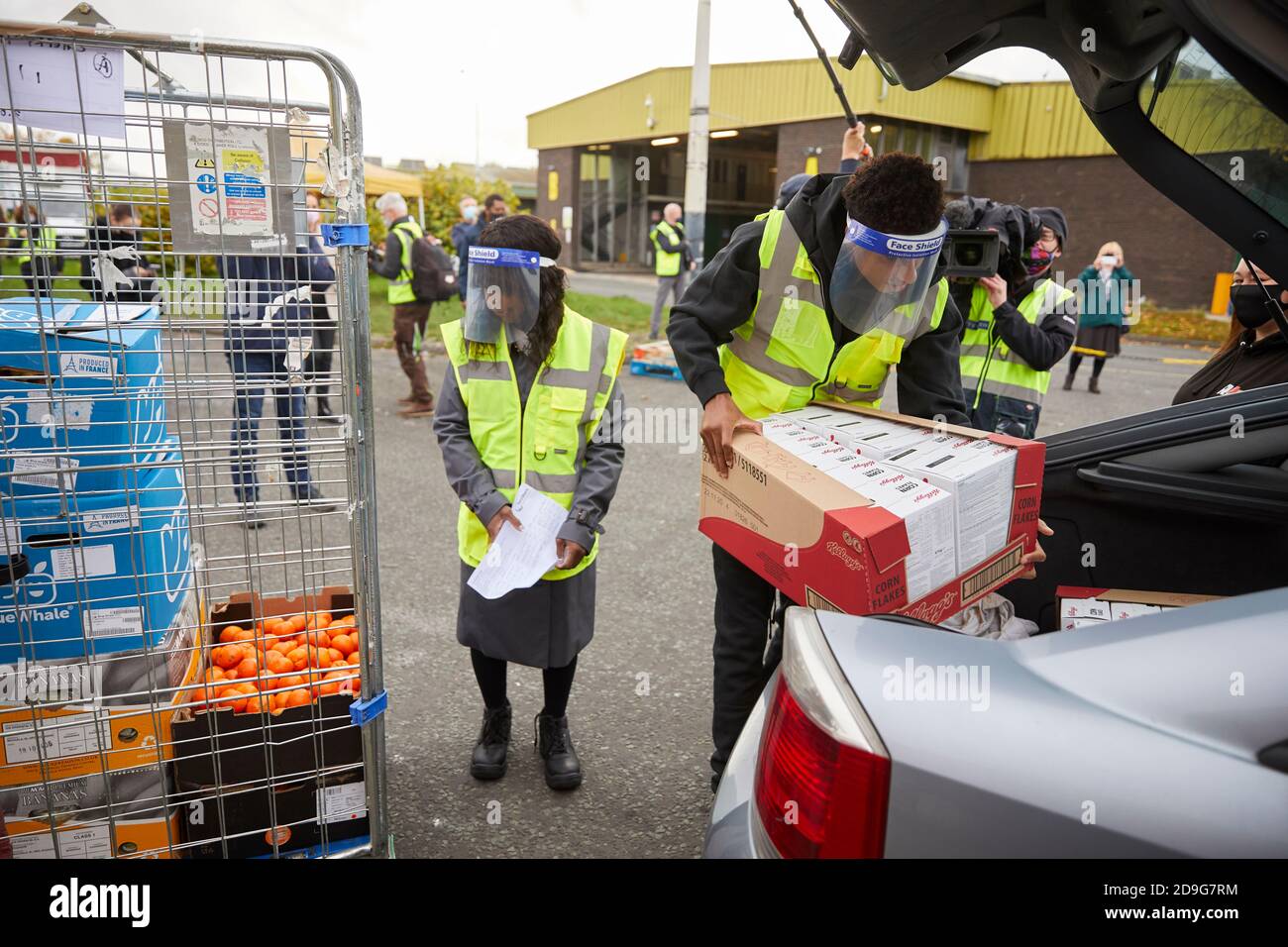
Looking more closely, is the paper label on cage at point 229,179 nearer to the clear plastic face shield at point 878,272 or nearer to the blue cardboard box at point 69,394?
the blue cardboard box at point 69,394

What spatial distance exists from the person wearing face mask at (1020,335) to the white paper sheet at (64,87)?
366 cm

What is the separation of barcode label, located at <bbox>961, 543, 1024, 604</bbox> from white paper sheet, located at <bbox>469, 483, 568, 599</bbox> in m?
1.25

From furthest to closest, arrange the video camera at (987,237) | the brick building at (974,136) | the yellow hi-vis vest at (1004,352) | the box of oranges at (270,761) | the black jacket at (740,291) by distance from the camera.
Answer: the brick building at (974,136) → the yellow hi-vis vest at (1004,352) → the video camera at (987,237) → the black jacket at (740,291) → the box of oranges at (270,761)

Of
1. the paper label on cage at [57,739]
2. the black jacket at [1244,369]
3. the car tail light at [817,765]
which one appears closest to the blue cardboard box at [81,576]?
the paper label on cage at [57,739]

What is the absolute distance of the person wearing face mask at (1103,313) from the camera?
10.8 m

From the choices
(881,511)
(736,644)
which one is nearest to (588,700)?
(736,644)

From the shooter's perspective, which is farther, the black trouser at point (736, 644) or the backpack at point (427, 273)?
the backpack at point (427, 273)

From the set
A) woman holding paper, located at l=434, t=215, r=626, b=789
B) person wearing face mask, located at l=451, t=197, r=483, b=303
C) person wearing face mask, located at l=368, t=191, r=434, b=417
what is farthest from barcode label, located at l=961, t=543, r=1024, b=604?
person wearing face mask, located at l=451, t=197, r=483, b=303

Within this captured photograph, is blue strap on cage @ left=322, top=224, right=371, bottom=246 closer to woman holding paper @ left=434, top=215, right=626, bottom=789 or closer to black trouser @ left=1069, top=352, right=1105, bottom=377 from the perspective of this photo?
woman holding paper @ left=434, top=215, right=626, bottom=789

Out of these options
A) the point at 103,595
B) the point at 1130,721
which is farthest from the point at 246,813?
the point at 1130,721

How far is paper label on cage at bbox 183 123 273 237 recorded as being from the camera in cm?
194

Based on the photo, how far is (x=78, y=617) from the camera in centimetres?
233

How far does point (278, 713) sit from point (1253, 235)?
254 centimetres

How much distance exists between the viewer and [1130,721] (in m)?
1.15
